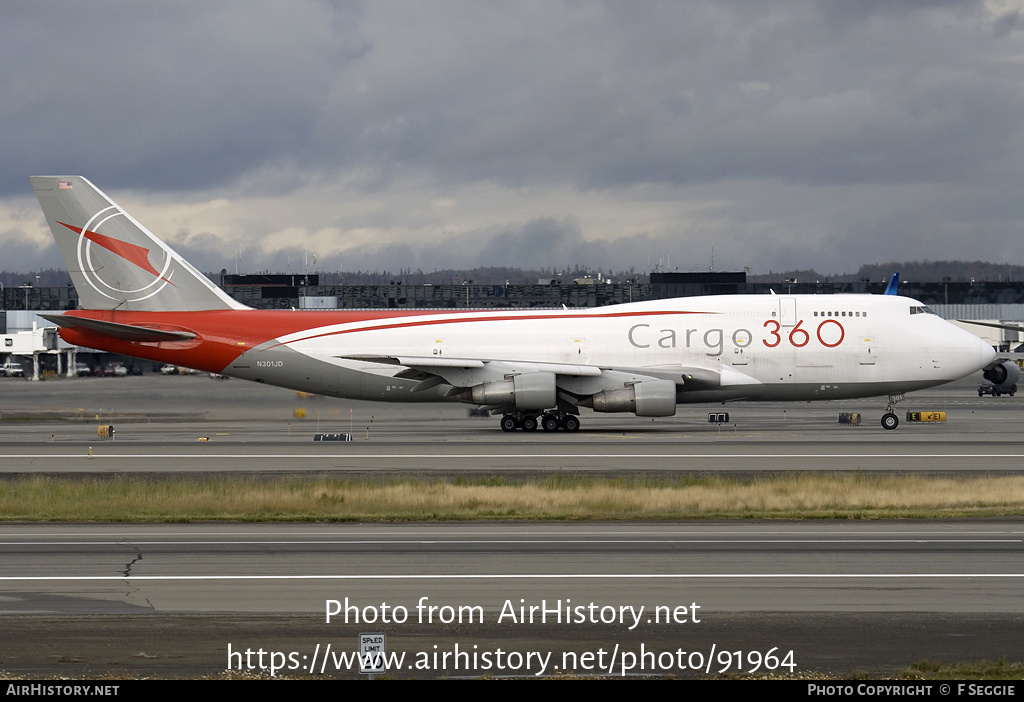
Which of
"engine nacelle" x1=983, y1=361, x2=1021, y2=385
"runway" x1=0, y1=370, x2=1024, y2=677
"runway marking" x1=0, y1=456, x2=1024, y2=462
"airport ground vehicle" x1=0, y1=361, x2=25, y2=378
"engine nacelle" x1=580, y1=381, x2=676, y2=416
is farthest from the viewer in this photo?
"airport ground vehicle" x1=0, y1=361, x2=25, y2=378

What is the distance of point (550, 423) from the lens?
46500mm

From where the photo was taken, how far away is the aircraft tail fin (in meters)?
46.4

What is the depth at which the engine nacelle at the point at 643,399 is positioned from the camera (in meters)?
44.3

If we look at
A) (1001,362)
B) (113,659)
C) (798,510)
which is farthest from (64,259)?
(1001,362)

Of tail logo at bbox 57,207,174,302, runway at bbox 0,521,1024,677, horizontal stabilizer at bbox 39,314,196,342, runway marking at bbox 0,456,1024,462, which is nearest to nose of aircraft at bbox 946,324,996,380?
runway marking at bbox 0,456,1024,462

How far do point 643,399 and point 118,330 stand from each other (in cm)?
2189

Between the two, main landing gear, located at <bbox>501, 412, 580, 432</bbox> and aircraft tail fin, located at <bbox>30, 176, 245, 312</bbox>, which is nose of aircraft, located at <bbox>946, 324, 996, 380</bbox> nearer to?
main landing gear, located at <bbox>501, 412, 580, 432</bbox>

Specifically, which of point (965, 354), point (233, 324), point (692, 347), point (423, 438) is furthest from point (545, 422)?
point (965, 354)

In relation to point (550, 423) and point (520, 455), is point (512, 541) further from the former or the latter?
point (550, 423)

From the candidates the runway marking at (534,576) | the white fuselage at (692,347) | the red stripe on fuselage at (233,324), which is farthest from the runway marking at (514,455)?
the runway marking at (534,576)

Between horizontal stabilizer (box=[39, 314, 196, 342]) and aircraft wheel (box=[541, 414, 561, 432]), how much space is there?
51.0 feet

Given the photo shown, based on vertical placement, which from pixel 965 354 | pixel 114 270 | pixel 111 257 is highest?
pixel 111 257

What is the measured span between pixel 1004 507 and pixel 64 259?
38.4 meters

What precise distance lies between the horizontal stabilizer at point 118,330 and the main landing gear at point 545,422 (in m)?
14.1
